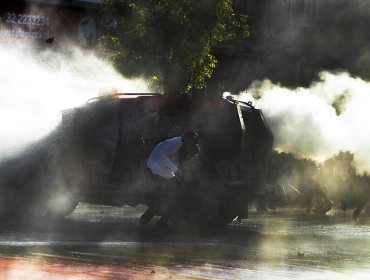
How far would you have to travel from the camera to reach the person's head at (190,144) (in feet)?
42.9

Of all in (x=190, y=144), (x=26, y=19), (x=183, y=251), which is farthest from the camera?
(x=26, y=19)

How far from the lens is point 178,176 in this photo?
13.5 m

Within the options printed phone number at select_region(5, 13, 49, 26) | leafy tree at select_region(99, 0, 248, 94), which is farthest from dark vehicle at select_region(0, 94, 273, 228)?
printed phone number at select_region(5, 13, 49, 26)

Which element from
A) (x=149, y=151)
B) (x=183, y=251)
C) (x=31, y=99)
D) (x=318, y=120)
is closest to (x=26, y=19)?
(x=318, y=120)

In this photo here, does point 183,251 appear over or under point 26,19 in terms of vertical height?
under

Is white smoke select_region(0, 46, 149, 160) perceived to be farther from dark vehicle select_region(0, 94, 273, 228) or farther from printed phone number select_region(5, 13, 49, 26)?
printed phone number select_region(5, 13, 49, 26)

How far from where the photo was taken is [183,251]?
430 inches

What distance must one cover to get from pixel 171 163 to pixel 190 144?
36cm

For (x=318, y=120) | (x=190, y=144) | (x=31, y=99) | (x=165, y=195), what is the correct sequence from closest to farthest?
1. (x=190, y=144)
2. (x=165, y=195)
3. (x=31, y=99)
4. (x=318, y=120)

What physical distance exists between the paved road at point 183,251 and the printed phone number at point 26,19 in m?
15.7

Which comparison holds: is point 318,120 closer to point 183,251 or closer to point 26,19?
point 183,251

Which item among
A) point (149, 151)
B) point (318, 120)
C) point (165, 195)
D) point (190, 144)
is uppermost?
point (318, 120)

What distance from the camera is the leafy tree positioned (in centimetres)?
2592

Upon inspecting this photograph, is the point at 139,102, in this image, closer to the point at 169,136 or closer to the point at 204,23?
the point at 169,136
